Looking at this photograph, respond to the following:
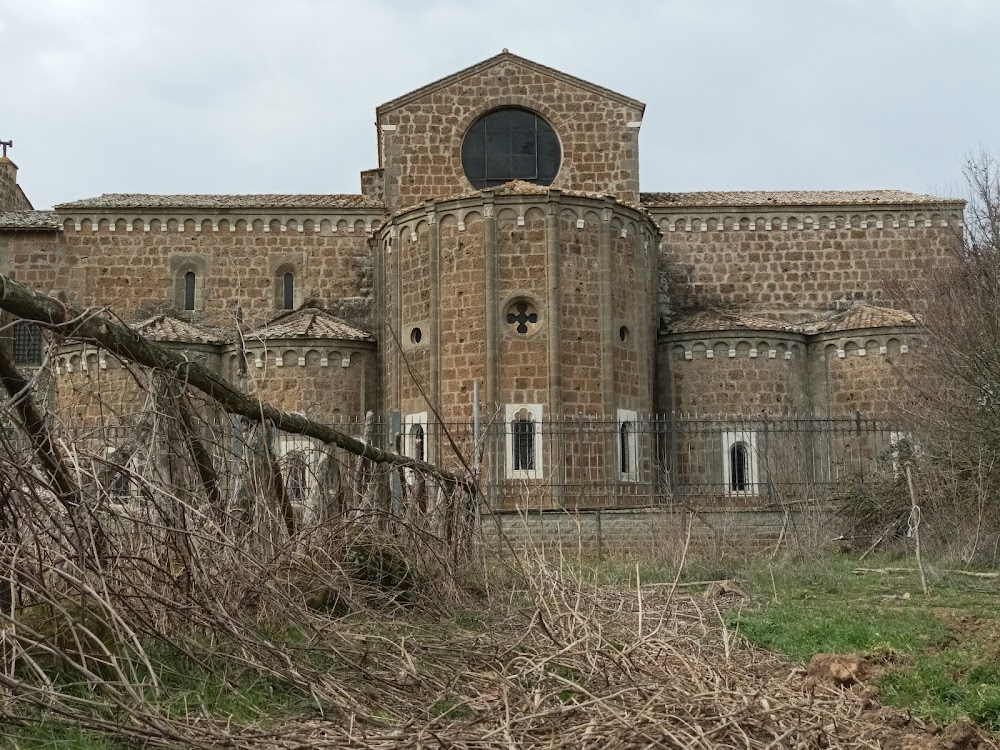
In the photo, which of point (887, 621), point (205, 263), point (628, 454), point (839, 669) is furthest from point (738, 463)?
point (839, 669)

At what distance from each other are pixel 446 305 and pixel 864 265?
11804 mm

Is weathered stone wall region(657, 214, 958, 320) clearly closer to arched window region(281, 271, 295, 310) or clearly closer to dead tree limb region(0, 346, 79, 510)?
arched window region(281, 271, 295, 310)

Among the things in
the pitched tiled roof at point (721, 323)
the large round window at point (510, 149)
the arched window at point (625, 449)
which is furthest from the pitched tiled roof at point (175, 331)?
the pitched tiled roof at point (721, 323)

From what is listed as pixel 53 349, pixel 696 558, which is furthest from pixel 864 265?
pixel 53 349

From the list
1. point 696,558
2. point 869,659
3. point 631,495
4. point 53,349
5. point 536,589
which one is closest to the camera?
point 53,349

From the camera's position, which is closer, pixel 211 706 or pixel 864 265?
pixel 211 706

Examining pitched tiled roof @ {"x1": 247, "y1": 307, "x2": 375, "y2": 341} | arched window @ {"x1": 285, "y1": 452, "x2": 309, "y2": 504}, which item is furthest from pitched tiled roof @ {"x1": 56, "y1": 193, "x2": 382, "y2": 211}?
arched window @ {"x1": 285, "y1": 452, "x2": 309, "y2": 504}

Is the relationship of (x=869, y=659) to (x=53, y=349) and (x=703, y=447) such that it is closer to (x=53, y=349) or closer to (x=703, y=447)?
(x=53, y=349)

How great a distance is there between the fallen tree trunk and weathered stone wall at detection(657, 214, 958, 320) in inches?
815

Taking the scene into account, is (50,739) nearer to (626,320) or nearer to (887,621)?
(887,621)

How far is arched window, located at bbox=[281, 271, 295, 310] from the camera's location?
27.5m

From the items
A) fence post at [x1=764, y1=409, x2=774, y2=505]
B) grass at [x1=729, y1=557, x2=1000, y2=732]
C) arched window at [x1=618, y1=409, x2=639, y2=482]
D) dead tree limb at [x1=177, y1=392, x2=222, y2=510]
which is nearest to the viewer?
dead tree limb at [x1=177, y1=392, x2=222, y2=510]

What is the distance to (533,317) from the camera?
73.5 feet

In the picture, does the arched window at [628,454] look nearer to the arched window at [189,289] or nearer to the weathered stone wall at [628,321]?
the weathered stone wall at [628,321]
